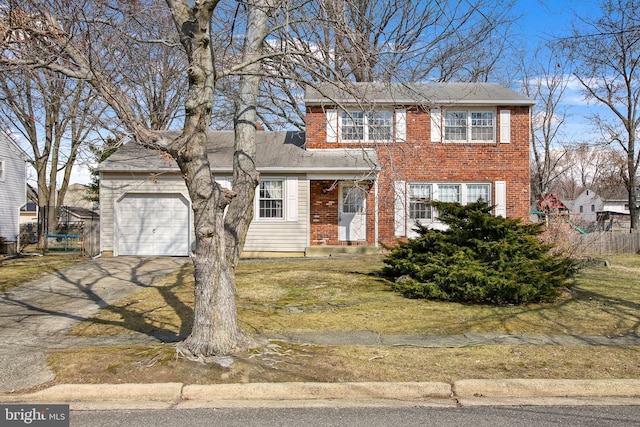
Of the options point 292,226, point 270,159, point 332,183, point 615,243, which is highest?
point 270,159

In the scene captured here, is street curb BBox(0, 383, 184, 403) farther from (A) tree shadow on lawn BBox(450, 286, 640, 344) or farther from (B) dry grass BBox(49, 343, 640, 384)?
(A) tree shadow on lawn BBox(450, 286, 640, 344)

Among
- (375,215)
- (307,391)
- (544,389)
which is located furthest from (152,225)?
(544,389)

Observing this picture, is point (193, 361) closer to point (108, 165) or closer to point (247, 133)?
point (247, 133)

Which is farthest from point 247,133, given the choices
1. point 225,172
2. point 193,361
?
point 225,172

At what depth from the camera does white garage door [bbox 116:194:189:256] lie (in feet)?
56.1

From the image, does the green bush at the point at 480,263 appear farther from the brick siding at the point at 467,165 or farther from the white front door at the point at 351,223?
the brick siding at the point at 467,165

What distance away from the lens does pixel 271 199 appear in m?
17.4

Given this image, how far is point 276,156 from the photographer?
17938 millimetres

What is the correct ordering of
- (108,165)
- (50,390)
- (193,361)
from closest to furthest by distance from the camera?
(50,390), (193,361), (108,165)

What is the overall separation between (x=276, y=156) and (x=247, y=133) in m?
10.7

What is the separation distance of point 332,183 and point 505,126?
656cm

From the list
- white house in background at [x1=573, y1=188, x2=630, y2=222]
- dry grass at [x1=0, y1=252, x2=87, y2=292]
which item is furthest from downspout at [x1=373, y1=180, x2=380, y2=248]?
white house in background at [x1=573, y1=188, x2=630, y2=222]

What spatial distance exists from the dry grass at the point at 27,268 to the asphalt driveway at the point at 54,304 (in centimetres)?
35

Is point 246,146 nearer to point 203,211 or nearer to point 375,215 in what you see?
point 203,211
